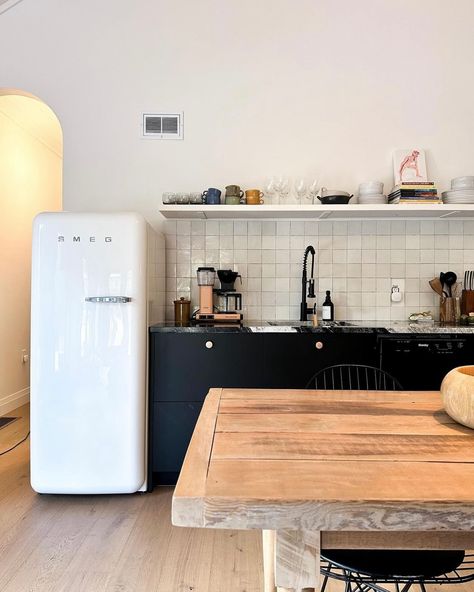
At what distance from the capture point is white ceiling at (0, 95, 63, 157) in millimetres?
4023

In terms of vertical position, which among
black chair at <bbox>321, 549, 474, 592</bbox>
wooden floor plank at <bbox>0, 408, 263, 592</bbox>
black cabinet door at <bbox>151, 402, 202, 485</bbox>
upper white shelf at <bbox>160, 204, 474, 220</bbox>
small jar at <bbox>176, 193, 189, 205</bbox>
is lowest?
wooden floor plank at <bbox>0, 408, 263, 592</bbox>

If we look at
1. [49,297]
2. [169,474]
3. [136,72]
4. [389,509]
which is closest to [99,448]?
[169,474]

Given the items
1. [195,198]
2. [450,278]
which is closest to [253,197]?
A: [195,198]

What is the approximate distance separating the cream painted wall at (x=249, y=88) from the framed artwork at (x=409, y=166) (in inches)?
3.1

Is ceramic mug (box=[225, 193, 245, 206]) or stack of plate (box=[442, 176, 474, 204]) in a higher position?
stack of plate (box=[442, 176, 474, 204])

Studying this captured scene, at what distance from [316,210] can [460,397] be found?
199 cm

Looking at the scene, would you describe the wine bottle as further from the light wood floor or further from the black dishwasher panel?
the light wood floor

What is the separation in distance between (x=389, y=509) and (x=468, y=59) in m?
3.53

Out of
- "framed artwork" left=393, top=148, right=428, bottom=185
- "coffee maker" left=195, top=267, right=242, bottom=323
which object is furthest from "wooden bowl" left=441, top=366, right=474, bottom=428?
"framed artwork" left=393, top=148, right=428, bottom=185

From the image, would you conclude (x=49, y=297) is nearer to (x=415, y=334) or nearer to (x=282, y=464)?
(x=282, y=464)

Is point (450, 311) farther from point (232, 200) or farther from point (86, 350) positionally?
point (86, 350)

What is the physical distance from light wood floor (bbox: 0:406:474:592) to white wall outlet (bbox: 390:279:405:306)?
6.13 ft

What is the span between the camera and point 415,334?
2.65 meters

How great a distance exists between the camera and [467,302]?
3.12 m
